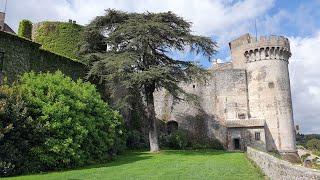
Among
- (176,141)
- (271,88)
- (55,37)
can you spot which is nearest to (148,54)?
(55,37)

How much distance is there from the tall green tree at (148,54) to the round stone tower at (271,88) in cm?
1378

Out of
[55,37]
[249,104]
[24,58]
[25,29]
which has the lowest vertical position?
[249,104]

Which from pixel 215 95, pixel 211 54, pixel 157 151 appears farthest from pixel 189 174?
pixel 215 95

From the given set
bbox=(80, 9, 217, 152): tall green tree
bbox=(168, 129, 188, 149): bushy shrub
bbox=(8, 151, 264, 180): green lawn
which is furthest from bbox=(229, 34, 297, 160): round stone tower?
bbox=(8, 151, 264, 180): green lawn

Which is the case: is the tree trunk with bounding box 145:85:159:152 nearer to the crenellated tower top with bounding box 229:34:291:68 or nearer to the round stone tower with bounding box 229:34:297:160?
the round stone tower with bounding box 229:34:297:160

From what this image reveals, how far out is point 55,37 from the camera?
3128 cm

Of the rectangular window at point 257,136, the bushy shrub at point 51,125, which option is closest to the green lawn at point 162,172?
the bushy shrub at point 51,125

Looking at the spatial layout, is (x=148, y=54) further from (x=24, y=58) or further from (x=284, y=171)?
(x=284, y=171)

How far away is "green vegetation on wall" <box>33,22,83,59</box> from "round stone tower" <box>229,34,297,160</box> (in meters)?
19.0

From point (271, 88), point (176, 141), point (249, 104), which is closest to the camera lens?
point (176, 141)

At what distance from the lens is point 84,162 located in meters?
20.8

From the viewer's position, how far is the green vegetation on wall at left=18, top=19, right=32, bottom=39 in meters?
29.2

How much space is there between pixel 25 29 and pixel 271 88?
77.9 feet

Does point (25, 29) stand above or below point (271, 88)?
above
